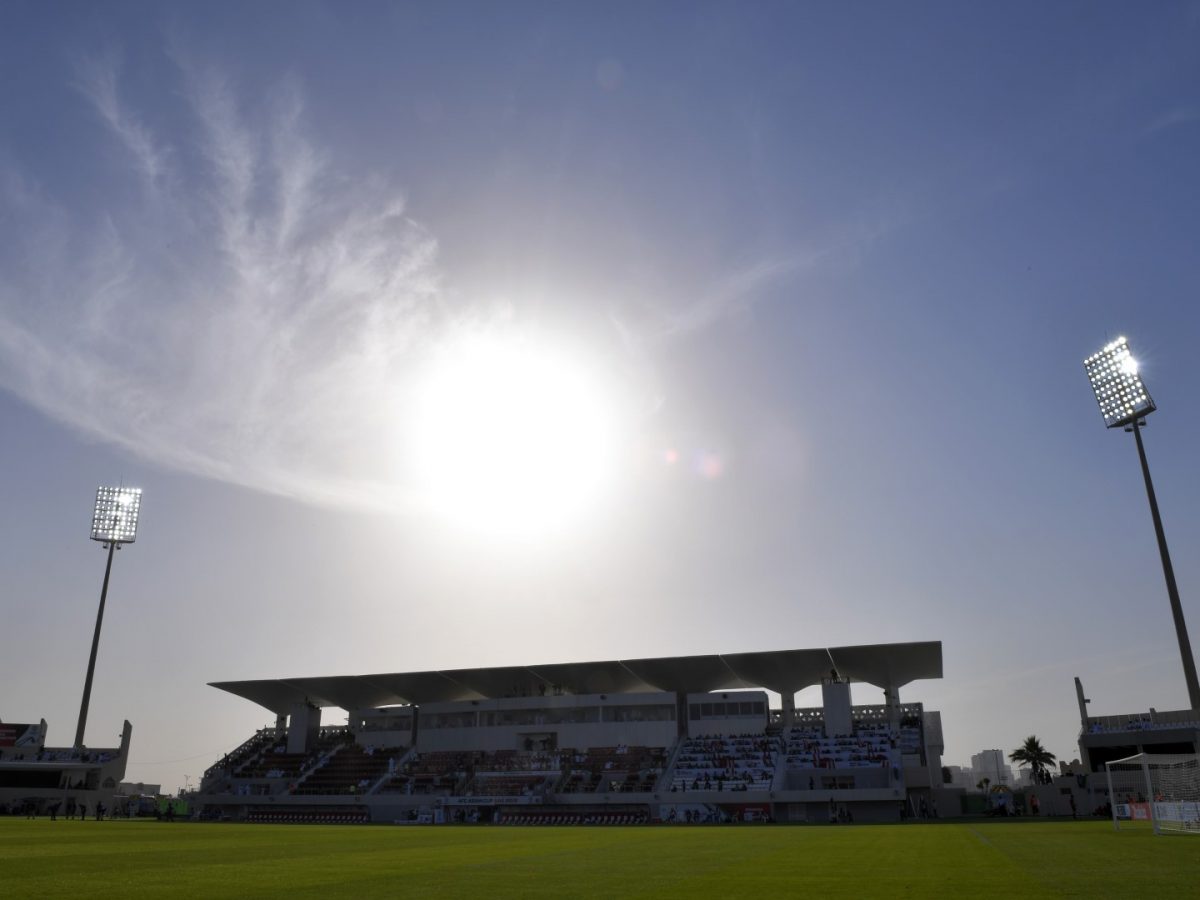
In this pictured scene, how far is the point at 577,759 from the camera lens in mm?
65000

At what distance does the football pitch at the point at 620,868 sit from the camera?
1313 cm

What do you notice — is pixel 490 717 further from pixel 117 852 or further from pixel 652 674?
pixel 117 852

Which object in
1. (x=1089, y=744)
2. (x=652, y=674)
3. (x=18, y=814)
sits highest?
(x=652, y=674)

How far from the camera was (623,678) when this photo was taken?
70.8 metres

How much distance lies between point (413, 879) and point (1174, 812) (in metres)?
27.4

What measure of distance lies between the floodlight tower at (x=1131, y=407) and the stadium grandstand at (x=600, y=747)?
16.6 meters

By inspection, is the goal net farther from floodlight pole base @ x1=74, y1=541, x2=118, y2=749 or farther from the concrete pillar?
floodlight pole base @ x1=74, y1=541, x2=118, y2=749

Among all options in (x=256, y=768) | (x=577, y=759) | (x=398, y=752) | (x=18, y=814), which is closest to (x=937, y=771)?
(x=577, y=759)

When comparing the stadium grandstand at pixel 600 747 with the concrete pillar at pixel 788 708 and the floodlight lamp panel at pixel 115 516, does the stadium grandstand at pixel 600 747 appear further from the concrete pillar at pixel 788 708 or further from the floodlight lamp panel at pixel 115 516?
the floodlight lamp panel at pixel 115 516

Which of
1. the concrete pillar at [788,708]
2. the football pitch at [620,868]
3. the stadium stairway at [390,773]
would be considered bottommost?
the football pitch at [620,868]

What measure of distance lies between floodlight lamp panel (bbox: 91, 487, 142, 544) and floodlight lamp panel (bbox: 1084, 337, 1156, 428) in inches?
3366

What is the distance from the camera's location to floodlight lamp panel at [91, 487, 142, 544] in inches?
3292

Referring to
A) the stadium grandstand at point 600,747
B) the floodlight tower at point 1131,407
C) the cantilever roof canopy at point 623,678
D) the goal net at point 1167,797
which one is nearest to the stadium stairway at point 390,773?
the stadium grandstand at point 600,747

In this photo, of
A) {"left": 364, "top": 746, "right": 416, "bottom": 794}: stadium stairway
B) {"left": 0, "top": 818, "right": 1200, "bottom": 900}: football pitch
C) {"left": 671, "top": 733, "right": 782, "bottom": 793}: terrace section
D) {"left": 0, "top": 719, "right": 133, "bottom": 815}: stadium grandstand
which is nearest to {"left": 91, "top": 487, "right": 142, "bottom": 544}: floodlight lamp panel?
{"left": 0, "top": 719, "right": 133, "bottom": 815}: stadium grandstand
